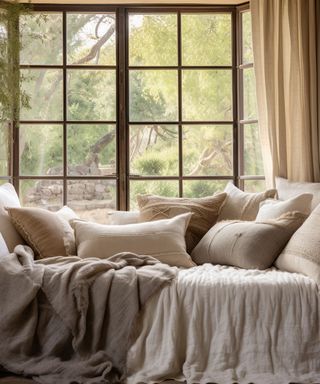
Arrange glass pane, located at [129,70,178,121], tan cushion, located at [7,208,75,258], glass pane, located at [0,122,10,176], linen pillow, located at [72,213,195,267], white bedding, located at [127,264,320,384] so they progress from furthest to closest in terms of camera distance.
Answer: glass pane, located at [129,70,178,121] < glass pane, located at [0,122,10,176] < tan cushion, located at [7,208,75,258] < linen pillow, located at [72,213,195,267] < white bedding, located at [127,264,320,384]

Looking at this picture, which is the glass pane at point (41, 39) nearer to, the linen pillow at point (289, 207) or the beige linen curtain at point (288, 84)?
the beige linen curtain at point (288, 84)

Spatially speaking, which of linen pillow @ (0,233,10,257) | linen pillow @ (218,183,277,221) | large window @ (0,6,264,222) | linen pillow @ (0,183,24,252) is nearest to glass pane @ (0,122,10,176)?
large window @ (0,6,264,222)

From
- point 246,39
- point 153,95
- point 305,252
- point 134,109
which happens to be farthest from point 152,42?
point 305,252

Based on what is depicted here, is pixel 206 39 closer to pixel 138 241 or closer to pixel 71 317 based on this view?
pixel 138 241

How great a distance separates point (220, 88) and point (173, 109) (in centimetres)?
41

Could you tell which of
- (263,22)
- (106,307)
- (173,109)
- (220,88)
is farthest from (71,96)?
(106,307)

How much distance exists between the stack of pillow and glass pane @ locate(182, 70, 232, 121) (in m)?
0.92

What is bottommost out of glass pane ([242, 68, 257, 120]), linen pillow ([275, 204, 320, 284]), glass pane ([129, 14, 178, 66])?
linen pillow ([275, 204, 320, 284])

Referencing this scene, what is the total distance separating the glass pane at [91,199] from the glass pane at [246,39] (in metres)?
1.50

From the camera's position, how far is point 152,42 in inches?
212

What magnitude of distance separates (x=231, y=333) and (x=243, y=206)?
1.52 metres

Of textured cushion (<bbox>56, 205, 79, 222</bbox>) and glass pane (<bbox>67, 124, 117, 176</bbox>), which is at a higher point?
glass pane (<bbox>67, 124, 117, 176</bbox>)

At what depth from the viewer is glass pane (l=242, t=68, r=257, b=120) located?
5.36m

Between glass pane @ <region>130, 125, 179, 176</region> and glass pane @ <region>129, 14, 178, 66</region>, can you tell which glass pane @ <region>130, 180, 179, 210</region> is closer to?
glass pane @ <region>130, 125, 179, 176</region>
